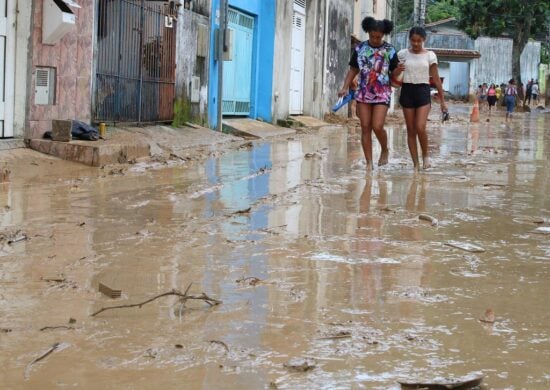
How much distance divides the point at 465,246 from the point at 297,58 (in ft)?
57.7

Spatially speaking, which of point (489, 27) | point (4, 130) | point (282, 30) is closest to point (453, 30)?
point (489, 27)

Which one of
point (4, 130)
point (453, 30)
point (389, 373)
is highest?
point (453, 30)

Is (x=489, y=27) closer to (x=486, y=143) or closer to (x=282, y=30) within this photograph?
(x=282, y=30)

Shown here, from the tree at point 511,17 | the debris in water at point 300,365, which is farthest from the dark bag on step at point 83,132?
the tree at point 511,17

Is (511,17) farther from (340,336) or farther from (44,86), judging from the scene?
(340,336)

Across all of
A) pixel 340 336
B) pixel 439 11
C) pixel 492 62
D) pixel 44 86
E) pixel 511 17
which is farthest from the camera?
pixel 439 11

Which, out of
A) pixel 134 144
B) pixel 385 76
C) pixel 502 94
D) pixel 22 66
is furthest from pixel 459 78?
pixel 22 66

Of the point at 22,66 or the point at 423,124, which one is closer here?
the point at 22,66

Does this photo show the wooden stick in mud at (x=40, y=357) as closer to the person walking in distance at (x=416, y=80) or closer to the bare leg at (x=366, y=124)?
the bare leg at (x=366, y=124)

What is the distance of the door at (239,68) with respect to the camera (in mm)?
17359

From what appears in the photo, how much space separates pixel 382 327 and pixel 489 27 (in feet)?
159

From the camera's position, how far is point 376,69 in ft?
31.3

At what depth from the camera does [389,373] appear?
2.90 metres

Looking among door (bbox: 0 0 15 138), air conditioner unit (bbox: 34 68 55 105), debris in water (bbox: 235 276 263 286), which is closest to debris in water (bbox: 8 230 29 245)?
debris in water (bbox: 235 276 263 286)
